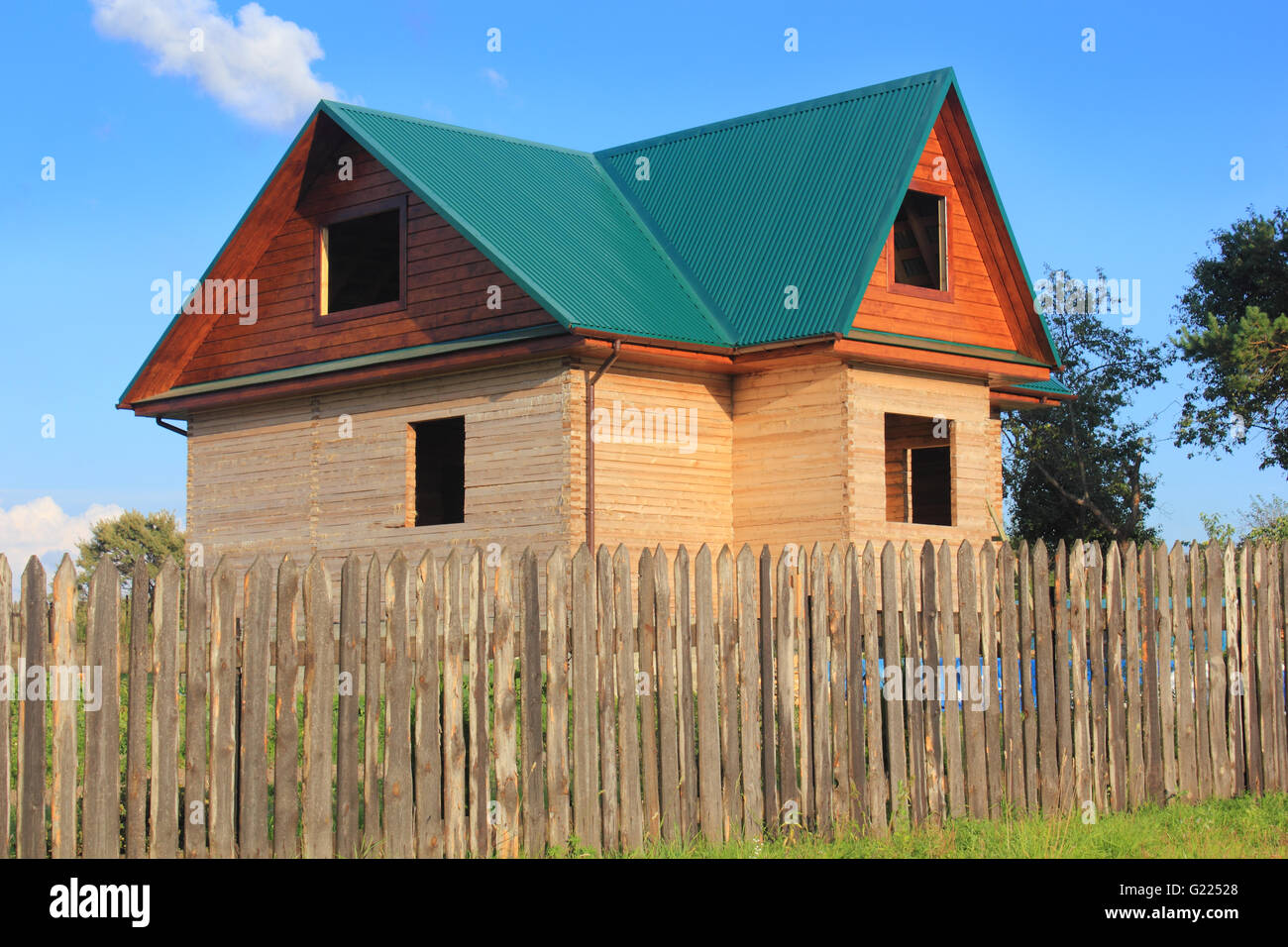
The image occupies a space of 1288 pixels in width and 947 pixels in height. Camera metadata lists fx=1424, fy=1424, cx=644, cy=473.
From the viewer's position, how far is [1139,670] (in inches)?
452

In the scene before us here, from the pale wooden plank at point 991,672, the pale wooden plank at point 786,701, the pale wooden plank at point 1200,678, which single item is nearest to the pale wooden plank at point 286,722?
the pale wooden plank at point 786,701

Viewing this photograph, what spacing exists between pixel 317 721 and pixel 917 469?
22205 millimetres

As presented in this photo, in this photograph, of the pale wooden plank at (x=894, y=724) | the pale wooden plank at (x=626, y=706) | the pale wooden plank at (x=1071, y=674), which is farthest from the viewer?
the pale wooden plank at (x=1071, y=674)

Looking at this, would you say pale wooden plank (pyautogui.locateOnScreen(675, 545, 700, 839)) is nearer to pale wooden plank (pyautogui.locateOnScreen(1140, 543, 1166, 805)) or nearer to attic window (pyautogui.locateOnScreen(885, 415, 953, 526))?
pale wooden plank (pyautogui.locateOnScreen(1140, 543, 1166, 805))

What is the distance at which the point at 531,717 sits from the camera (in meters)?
8.35

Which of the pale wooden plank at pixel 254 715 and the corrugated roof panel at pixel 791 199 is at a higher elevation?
the corrugated roof panel at pixel 791 199

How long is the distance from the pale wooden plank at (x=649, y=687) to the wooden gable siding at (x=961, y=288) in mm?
12800

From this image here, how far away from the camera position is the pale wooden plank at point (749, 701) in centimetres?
920

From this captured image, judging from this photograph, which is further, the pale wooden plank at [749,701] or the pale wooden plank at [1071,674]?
the pale wooden plank at [1071,674]

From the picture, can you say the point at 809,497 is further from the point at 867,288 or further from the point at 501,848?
the point at 501,848

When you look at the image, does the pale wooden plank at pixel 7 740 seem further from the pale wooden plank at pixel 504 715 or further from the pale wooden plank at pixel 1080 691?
the pale wooden plank at pixel 1080 691

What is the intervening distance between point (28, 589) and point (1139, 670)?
8293 millimetres

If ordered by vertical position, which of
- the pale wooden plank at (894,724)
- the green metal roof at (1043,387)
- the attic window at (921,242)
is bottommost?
the pale wooden plank at (894,724)
